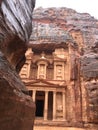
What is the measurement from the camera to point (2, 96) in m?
4.00

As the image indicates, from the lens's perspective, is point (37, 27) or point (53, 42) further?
point (37, 27)

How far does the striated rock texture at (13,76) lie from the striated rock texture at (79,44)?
500 inches

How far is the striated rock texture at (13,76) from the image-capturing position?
13.5 ft

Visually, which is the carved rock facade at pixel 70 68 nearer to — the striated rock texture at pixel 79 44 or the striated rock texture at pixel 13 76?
the striated rock texture at pixel 79 44

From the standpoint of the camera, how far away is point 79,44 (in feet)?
97.9

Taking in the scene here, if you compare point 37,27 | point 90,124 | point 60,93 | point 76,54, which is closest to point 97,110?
point 90,124

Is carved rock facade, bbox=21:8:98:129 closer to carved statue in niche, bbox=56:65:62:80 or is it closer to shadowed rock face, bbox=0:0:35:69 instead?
carved statue in niche, bbox=56:65:62:80

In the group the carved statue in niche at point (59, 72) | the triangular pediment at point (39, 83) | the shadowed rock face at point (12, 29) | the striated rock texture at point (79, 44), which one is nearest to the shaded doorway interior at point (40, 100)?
the triangular pediment at point (39, 83)

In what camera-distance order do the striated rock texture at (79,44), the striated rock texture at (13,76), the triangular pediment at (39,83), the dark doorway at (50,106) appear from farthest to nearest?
the triangular pediment at (39,83) → the dark doorway at (50,106) → the striated rock texture at (79,44) → the striated rock texture at (13,76)

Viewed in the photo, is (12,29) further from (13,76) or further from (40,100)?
(40,100)

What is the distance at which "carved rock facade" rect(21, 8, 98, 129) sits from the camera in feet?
64.6

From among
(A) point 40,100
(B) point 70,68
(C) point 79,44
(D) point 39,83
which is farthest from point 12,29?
(C) point 79,44

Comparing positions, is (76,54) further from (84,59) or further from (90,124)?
(90,124)

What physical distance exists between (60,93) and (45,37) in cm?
891
